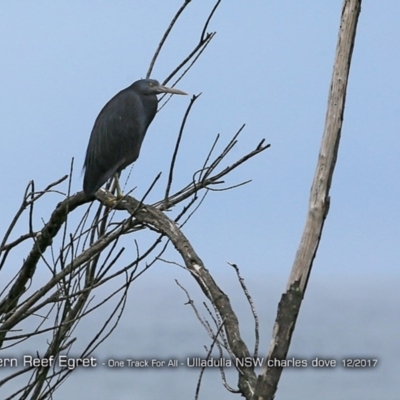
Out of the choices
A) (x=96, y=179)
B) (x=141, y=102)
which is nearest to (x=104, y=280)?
(x=96, y=179)

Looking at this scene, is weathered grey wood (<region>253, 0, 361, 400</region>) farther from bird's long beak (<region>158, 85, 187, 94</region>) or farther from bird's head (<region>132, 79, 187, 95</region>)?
bird's head (<region>132, 79, 187, 95</region>)

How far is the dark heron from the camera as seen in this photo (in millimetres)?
5164

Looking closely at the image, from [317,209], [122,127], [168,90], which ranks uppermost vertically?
[168,90]

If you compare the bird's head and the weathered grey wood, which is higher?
the bird's head

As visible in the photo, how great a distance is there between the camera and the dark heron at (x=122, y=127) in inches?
203

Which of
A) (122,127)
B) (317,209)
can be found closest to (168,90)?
(122,127)

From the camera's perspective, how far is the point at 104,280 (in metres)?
3.21

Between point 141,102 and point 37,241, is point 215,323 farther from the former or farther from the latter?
point 141,102

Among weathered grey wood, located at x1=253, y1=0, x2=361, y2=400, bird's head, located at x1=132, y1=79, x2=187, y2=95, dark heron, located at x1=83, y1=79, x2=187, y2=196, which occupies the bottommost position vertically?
weathered grey wood, located at x1=253, y1=0, x2=361, y2=400

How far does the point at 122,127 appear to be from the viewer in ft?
17.6

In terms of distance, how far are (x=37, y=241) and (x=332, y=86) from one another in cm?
183

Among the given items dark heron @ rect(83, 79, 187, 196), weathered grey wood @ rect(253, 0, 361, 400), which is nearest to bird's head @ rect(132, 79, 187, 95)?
dark heron @ rect(83, 79, 187, 196)

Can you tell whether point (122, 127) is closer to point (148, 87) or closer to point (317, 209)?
point (148, 87)

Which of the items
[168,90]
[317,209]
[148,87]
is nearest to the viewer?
[317,209]
